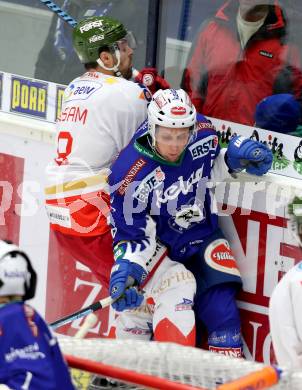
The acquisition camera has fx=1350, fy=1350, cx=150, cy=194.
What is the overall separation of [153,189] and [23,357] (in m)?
1.62

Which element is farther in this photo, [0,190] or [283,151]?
[0,190]

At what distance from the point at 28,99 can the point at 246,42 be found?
1.34 m

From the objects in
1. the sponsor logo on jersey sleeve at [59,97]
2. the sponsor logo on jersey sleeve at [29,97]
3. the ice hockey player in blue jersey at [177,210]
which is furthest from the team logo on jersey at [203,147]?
the sponsor logo on jersey sleeve at [29,97]

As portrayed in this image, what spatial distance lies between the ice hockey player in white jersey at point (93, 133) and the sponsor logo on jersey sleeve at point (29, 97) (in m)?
0.54

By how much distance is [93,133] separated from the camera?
5.71m

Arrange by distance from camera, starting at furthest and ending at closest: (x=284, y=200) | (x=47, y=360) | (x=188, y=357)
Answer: (x=284, y=200), (x=188, y=357), (x=47, y=360)

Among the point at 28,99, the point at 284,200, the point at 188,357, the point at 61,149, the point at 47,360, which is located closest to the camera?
the point at 47,360

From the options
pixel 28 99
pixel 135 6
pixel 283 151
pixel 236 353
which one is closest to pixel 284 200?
pixel 283 151

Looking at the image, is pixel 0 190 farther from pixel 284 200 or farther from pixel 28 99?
pixel 284 200

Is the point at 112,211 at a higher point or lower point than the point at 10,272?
lower

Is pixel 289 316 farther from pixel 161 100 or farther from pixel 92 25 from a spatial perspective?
pixel 92 25

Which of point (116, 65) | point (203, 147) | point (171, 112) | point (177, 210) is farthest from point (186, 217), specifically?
point (116, 65)

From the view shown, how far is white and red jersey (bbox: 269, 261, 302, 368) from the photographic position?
4617mm

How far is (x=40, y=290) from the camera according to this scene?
6.59 m
